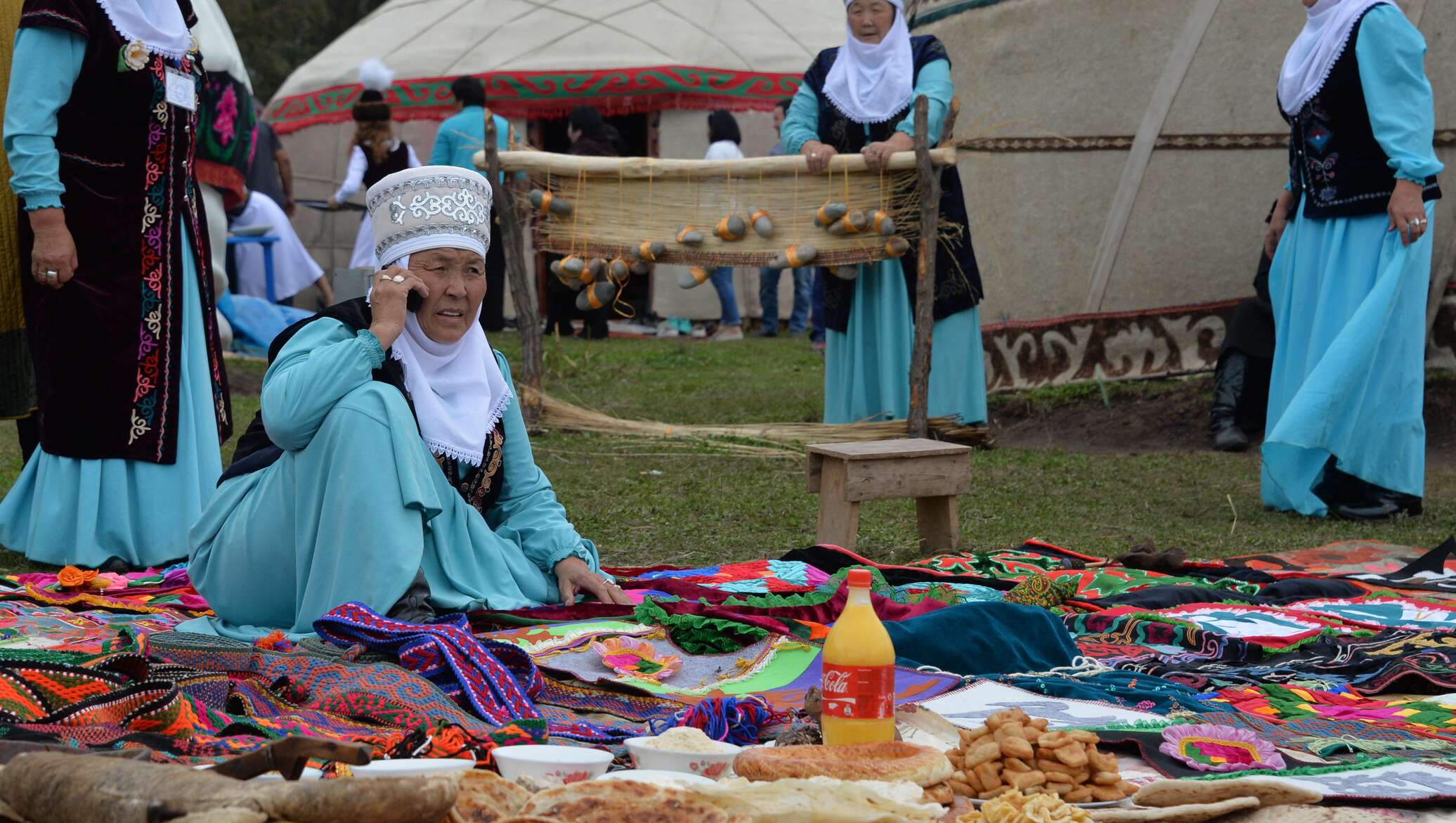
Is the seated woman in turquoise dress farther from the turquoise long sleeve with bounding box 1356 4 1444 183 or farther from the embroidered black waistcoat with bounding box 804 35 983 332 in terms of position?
the embroidered black waistcoat with bounding box 804 35 983 332

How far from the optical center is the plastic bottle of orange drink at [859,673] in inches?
88.8

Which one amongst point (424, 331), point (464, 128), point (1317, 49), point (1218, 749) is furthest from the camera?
point (464, 128)

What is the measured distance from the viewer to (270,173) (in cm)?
1194

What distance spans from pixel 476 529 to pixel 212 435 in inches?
53.2

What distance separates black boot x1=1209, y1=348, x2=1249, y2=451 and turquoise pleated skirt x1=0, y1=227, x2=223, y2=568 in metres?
3.95

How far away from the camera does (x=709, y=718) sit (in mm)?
→ 2482

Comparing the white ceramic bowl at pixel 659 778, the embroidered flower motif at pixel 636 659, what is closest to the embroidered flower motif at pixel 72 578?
the embroidered flower motif at pixel 636 659

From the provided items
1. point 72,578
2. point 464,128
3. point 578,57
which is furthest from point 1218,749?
point 578,57

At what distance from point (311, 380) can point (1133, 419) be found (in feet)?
15.9

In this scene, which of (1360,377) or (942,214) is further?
(942,214)

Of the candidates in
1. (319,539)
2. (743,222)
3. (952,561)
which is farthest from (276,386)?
(743,222)

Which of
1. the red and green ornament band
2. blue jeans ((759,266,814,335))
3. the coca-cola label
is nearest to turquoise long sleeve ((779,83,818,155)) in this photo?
the coca-cola label

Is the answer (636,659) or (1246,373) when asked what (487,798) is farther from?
(1246,373)

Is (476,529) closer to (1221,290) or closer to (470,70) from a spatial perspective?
(1221,290)
